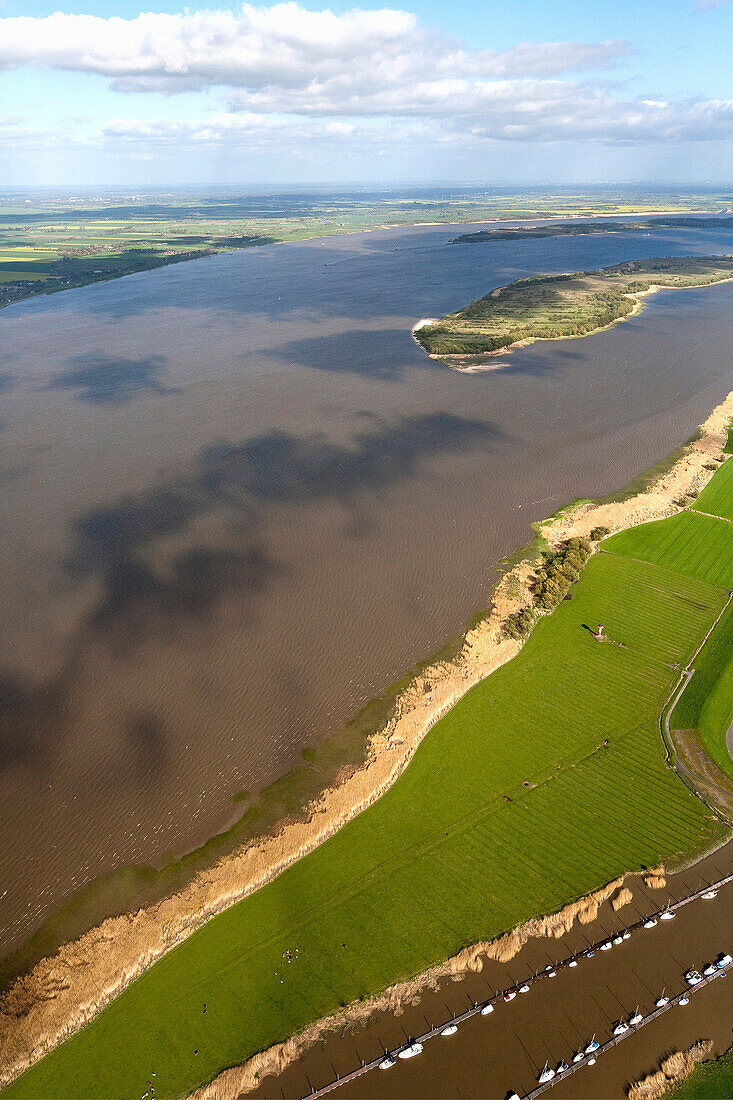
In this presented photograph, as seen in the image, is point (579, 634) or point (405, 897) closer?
point (405, 897)

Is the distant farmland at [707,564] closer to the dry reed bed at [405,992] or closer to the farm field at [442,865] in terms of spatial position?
the farm field at [442,865]

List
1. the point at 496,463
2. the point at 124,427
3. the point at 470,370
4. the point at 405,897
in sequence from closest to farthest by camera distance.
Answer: the point at 405,897, the point at 496,463, the point at 124,427, the point at 470,370

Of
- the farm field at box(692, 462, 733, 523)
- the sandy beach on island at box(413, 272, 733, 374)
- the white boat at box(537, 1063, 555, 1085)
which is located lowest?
the white boat at box(537, 1063, 555, 1085)

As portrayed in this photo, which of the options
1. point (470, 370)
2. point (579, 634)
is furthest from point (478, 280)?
point (579, 634)

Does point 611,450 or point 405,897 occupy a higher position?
point 611,450

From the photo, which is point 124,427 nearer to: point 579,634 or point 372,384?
point 372,384

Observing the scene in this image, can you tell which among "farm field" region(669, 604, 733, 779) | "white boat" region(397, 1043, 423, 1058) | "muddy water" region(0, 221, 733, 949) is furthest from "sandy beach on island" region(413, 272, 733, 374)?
"white boat" region(397, 1043, 423, 1058)

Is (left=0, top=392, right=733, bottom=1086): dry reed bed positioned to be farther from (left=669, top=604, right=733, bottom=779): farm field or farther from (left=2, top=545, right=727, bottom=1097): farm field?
(left=669, top=604, right=733, bottom=779): farm field

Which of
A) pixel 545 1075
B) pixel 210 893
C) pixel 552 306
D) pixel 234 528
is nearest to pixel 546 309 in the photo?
pixel 552 306
